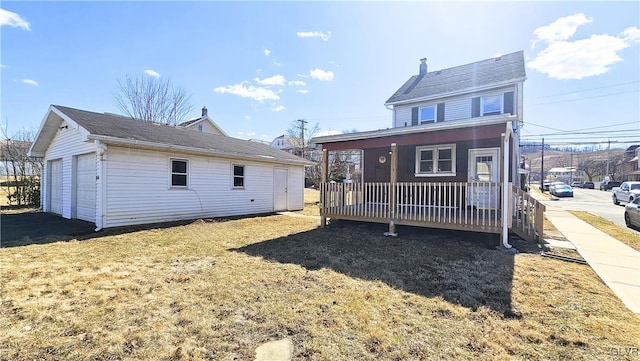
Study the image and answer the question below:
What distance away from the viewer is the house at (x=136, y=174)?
9.31 m

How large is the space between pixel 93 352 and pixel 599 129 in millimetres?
44431

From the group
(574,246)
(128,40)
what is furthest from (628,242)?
(128,40)

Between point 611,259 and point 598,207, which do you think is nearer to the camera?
point 611,259

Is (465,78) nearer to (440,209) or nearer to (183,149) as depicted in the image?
(440,209)

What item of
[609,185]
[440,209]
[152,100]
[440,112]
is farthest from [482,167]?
[609,185]

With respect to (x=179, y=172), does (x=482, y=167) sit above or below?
above

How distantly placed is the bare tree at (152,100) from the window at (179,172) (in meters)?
18.2

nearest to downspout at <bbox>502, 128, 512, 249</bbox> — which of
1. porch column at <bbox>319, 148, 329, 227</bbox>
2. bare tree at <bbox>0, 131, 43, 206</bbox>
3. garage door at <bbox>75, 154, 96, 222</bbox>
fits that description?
porch column at <bbox>319, 148, 329, 227</bbox>

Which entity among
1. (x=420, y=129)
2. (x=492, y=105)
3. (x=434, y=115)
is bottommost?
(x=420, y=129)

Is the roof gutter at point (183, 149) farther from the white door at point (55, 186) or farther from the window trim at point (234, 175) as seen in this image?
the white door at point (55, 186)

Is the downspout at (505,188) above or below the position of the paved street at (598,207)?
above

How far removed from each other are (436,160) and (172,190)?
9.68 metres

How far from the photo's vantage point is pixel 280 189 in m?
15.1

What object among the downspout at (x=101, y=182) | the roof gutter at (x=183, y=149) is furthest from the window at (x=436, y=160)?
the downspout at (x=101, y=182)
